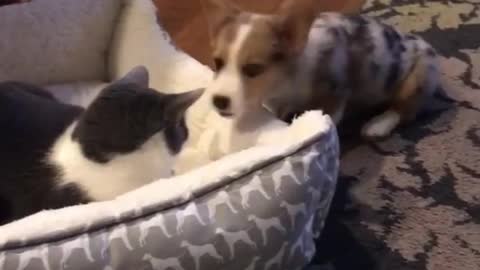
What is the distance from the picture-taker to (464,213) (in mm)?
1680

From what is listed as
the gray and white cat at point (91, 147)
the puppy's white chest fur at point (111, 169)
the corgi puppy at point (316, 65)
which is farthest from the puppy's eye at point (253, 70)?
the puppy's white chest fur at point (111, 169)

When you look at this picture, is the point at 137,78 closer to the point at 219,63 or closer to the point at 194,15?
the point at 219,63

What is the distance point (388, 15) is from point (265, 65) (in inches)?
35.3

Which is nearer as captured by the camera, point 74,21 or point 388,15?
point 74,21

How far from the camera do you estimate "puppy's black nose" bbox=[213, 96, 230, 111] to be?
1596 mm

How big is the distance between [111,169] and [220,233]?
0.79 ft

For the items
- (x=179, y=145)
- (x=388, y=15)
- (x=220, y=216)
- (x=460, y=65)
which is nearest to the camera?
(x=220, y=216)

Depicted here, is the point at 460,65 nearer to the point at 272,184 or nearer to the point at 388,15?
the point at 388,15

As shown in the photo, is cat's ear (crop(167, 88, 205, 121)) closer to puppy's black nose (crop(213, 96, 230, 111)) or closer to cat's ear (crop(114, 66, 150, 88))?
cat's ear (crop(114, 66, 150, 88))

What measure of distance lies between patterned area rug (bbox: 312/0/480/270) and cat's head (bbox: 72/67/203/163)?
48 cm

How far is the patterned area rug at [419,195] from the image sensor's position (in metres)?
1.58

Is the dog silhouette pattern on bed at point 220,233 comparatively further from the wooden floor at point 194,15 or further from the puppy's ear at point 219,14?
the wooden floor at point 194,15

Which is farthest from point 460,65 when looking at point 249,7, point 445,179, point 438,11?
point 249,7

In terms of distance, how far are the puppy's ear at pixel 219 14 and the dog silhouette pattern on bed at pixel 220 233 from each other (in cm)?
44
